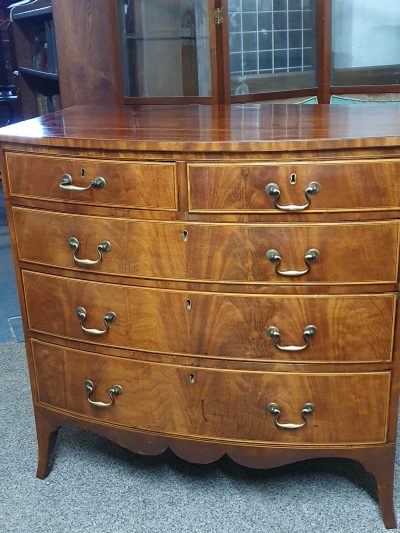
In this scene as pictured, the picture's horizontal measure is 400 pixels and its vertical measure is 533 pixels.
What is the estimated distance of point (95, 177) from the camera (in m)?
1.40

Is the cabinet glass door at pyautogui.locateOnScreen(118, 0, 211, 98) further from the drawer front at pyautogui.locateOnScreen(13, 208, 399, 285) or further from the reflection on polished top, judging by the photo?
the drawer front at pyautogui.locateOnScreen(13, 208, 399, 285)

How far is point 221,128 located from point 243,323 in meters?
0.42

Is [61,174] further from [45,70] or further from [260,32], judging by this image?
[45,70]

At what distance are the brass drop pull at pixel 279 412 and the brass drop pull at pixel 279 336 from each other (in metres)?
0.13

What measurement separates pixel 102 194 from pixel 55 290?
278 mm

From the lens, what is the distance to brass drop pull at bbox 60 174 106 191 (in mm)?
1396

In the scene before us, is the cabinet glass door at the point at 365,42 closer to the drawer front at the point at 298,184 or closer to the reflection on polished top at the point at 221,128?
the reflection on polished top at the point at 221,128

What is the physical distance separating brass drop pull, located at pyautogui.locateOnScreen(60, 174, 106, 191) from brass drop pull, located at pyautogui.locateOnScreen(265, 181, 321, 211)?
1.14 ft

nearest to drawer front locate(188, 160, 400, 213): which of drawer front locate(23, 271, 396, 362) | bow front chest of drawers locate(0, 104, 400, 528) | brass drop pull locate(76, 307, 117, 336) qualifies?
bow front chest of drawers locate(0, 104, 400, 528)

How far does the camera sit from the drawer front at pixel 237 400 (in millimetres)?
1433

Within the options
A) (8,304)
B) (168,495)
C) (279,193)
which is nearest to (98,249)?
(279,193)

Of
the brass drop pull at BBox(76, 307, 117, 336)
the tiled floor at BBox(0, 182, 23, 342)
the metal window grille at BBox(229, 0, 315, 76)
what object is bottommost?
the tiled floor at BBox(0, 182, 23, 342)

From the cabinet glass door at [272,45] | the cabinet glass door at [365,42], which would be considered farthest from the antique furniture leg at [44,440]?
the cabinet glass door at [365,42]

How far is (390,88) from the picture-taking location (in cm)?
288
